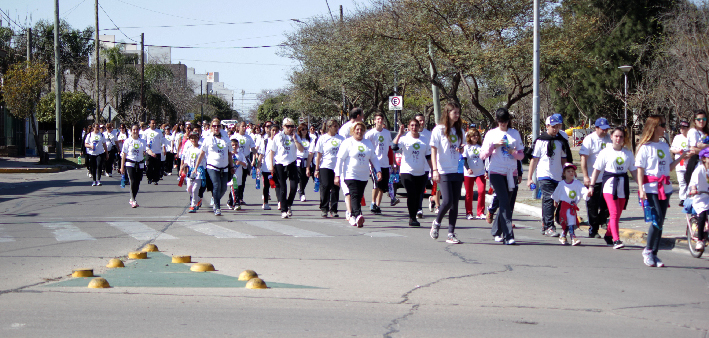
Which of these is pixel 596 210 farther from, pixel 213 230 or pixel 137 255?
pixel 137 255

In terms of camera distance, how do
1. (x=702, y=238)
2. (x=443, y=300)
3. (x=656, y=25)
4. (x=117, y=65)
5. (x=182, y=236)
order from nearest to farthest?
(x=443, y=300) < (x=702, y=238) < (x=182, y=236) < (x=656, y=25) < (x=117, y=65)

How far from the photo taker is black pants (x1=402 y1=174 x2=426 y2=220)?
11516 mm

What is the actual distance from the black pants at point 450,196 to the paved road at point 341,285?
391 mm

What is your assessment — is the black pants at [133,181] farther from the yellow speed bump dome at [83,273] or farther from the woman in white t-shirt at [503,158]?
the woman in white t-shirt at [503,158]

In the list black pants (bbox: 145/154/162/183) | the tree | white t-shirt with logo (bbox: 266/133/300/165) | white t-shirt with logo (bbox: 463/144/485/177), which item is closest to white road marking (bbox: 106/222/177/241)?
white t-shirt with logo (bbox: 266/133/300/165)

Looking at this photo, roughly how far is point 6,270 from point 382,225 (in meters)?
6.06

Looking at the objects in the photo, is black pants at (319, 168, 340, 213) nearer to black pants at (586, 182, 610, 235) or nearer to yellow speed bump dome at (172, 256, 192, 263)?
black pants at (586, 182, 610, 235)

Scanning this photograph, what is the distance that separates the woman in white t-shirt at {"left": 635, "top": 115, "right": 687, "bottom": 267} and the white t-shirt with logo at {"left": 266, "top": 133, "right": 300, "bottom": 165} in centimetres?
653

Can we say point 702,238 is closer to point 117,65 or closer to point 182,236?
point 182,236

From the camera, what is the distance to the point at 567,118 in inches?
2089

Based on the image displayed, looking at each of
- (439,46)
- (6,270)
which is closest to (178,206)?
(6,270)

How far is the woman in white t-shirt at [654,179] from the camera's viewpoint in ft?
26.8

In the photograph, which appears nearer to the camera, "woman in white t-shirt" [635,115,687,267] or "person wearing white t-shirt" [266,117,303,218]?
"woman in white t-shirt" [635,115,687,267]

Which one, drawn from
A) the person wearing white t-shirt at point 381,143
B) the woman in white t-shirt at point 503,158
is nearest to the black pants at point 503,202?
the woman in white t-shirt at point 503,158
